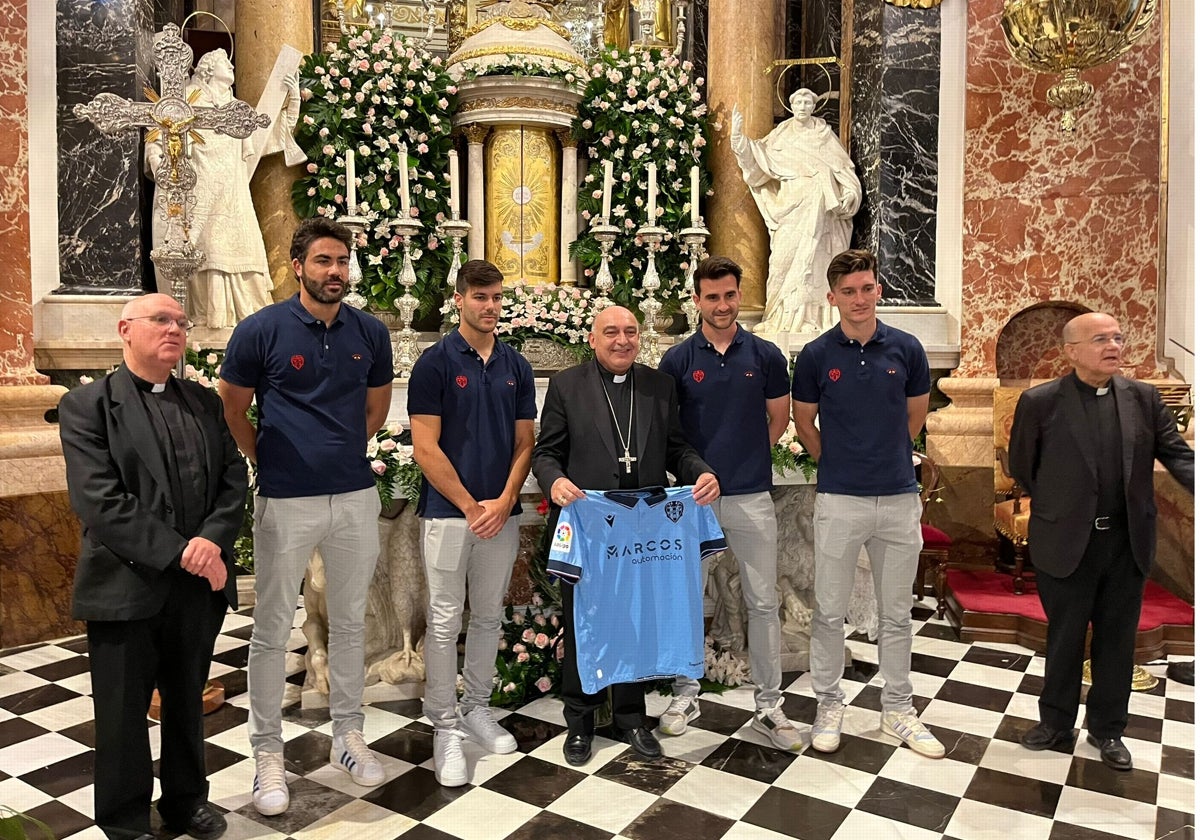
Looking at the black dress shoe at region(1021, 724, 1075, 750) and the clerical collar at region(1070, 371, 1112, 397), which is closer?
the clerical collar at region(1070, 371, 1112, 397)

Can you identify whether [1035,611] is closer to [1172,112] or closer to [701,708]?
[701,708]

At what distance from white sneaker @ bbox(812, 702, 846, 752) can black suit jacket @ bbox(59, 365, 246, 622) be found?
2.57 meters

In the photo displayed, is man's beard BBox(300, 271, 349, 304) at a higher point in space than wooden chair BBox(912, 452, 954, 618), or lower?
higher

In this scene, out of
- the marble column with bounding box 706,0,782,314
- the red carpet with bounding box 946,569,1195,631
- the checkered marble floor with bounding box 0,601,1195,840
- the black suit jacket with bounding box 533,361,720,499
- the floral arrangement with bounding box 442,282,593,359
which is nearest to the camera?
the checkered marble floor with bounding box 0,601,1195,840

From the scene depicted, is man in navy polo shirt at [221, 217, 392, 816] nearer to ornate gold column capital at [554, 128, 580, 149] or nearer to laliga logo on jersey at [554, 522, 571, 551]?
laliga logo on jersey at [554, 522, 571, 551]

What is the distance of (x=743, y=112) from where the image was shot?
796 cm

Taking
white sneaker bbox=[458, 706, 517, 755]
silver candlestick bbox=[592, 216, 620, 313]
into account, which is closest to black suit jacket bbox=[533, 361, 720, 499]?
white sneaker bbox=[458, 706, 517, 755]

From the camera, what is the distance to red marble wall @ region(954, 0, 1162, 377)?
6.66 m

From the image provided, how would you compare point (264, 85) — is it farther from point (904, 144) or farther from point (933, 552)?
point (933, 552)

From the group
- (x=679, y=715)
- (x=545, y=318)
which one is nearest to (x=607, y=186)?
(x=545, y=318)

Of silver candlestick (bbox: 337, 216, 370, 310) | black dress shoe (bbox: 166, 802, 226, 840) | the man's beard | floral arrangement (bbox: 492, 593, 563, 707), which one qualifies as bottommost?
black dress shoe (bbox: 166, 802, 226, 840)

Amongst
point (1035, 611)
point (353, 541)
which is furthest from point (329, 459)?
point (1035, 611)

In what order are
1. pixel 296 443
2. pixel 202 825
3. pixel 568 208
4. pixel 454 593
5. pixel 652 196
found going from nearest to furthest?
pixel 202 825, pixel 296 443, pixel 454 593, pixel 652 196, pixel 568 208

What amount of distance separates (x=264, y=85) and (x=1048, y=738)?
669cm
